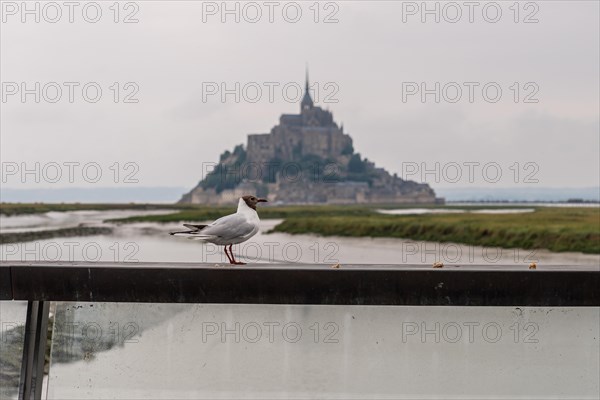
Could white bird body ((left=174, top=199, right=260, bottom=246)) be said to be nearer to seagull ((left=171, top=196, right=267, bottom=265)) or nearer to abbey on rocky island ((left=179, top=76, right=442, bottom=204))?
seagull ((left=171, top=196, right=267, bottom=265))

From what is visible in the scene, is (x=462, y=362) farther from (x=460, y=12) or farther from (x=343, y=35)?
(x=343, y=35)

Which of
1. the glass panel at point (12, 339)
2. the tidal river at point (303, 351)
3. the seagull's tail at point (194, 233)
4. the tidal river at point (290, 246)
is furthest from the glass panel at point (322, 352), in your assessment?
the tidal river at point (290, 246)

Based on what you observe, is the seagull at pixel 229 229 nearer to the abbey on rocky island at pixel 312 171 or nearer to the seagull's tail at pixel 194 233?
the seagull's tail at pixel 194 233

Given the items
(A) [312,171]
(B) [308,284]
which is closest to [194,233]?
(B) [308,284]

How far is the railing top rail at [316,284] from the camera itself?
8.98 feet

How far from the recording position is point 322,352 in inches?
112

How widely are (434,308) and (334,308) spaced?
35cm

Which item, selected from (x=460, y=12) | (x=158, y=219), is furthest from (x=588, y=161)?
(x=460, y=12)

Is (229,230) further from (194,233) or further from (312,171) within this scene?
(312,171)

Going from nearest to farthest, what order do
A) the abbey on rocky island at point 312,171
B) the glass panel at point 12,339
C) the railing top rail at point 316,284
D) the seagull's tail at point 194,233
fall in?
the railing top rail at point 316,284 → the glass panel at point 12,339 → the seagull's tail at point 194,233 → the abbey on rocky island at point 312,171

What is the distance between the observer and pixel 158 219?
1486 inches

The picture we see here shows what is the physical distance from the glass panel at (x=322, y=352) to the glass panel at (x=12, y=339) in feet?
0.41

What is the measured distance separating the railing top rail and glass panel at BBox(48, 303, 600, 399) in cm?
8

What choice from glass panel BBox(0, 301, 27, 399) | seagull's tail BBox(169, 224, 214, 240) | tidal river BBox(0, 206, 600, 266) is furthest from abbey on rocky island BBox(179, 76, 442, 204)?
glass panel BBox(0, 301, 27, 399)
